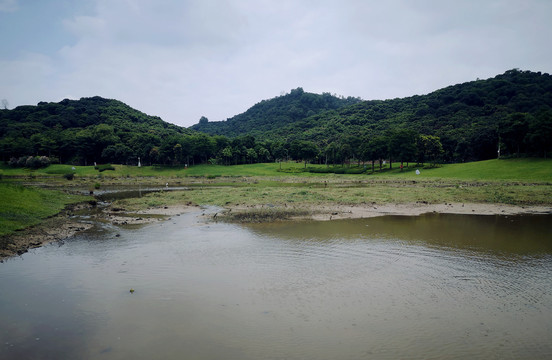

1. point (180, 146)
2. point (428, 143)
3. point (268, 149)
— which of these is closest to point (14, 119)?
point (180, 146)

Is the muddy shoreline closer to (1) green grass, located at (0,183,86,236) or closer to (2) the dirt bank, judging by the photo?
(2) the dirt bank

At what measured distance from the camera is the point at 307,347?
26.3 ft

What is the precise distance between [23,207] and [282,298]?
23903 mm

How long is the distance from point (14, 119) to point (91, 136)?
70042 millimetres

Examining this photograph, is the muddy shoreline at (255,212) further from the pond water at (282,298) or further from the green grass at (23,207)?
the pond water at (282,298)

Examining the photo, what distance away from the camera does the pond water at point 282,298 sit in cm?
810

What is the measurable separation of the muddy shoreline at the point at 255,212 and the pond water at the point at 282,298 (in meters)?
4.97

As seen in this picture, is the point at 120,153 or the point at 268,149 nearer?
the point at 120,153

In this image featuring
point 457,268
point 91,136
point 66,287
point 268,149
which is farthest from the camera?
point 268,149

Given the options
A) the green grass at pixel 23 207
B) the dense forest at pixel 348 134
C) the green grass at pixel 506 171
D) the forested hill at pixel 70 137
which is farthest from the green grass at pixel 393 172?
the green grass at pixel 23 207

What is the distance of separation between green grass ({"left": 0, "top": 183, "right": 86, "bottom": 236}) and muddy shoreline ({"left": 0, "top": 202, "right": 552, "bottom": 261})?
0.80m

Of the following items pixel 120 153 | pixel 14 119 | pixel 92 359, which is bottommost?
pixel 92 359

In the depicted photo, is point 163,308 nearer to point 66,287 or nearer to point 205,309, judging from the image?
point 205,309

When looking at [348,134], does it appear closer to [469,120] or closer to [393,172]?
[469,120]
